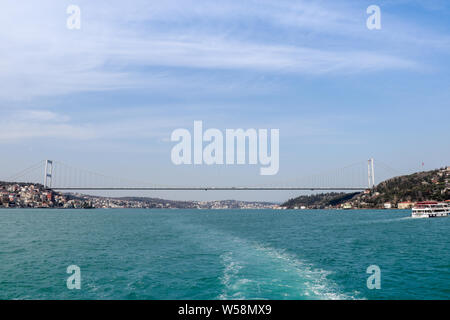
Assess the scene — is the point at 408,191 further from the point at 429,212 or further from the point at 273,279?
the point at 273,279

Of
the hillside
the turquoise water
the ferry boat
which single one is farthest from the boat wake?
the hillside

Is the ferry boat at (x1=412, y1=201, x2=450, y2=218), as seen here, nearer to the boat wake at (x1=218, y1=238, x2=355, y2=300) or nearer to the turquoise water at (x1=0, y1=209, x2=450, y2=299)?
the turquoise water at (x1=0, y1=209, x2=450, y2=299)

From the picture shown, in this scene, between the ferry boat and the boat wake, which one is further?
the ferry boat

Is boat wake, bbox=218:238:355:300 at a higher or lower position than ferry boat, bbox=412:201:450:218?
higher

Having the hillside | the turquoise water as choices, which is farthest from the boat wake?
the hillside

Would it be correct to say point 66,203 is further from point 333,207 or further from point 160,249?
point 160,249

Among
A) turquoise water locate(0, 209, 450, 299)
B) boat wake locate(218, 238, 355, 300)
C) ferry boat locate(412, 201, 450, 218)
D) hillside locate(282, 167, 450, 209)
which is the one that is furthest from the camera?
hillside locate(282, 167, 450, 209)

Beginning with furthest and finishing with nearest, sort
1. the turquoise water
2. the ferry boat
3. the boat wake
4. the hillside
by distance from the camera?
the hillside < the ferry boat < the turquoise water < the boat wake

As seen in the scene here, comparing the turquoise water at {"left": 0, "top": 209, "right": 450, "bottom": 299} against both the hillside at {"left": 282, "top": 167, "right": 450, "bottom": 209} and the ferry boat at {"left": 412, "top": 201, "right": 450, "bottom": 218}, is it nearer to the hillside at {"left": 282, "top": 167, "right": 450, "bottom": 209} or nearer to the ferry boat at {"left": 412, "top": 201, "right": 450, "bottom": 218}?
the ferry boat at {"left": 412, "top": 201, "right": 450, "bottom": 218}

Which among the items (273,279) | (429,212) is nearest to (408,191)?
(429,212)

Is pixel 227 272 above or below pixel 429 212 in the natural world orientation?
above

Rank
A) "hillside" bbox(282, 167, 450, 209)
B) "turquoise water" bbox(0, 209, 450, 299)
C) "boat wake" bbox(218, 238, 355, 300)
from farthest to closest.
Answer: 1. "hillside" bbox(282, 167, 450, 209)
2. "turquoise water" bbox(0, 209, 450, 299)
3. "boat wake" bbox(218, 238, 355, 300)
